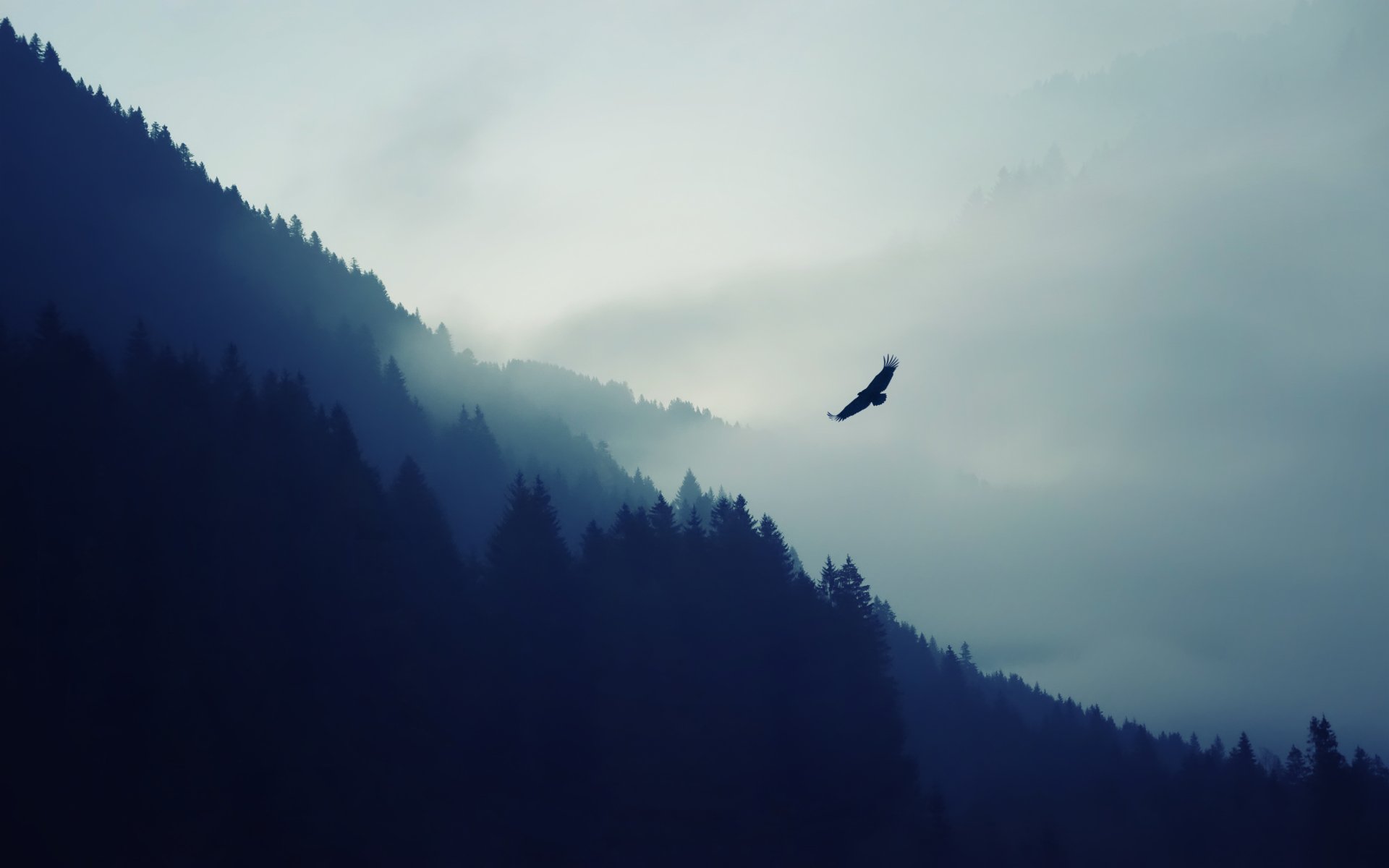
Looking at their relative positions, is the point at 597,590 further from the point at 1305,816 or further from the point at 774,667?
the point at 1305,816

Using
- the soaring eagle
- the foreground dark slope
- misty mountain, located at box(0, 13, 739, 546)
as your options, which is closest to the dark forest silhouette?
the foreground dark slope

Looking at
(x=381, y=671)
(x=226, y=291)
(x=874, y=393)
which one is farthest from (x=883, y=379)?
(x=226, y=291)

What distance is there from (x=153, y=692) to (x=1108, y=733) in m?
96.9

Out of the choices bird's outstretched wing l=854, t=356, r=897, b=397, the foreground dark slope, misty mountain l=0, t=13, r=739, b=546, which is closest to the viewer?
bird's outstretched wing l=854, t=356, r=897, b=397

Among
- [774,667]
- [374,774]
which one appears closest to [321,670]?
[374,774]

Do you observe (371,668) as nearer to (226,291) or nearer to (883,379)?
(883,379)

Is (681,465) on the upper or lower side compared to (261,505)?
upper

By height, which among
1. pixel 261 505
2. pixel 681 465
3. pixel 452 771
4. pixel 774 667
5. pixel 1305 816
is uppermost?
pixel 681 465

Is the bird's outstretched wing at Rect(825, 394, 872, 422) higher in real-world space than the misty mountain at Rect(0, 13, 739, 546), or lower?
lower

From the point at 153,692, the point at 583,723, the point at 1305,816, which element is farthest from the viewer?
the point at 1305,816

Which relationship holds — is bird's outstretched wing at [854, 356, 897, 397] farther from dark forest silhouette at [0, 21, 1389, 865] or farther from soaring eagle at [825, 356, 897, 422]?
dark forest silhouette at [0, 21, 1389, 865]

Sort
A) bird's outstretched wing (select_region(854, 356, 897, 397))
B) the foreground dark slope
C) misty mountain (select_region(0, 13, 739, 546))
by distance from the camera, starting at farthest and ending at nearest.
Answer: misty mountain (select_region(0, 13, 739, 546)) → the foreground dark slope → bird's outstretched wing (select_region(854, 356, 897, 397))

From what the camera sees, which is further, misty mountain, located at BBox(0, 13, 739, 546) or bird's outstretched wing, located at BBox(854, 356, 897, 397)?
misty mountain, located at BBox(0, 13, 739, 546)

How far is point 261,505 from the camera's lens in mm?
38812
